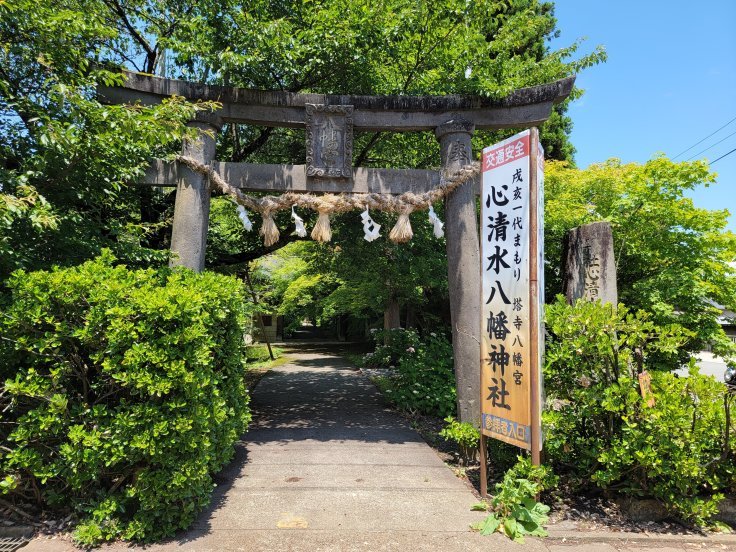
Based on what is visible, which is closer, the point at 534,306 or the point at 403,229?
the point at 534,306

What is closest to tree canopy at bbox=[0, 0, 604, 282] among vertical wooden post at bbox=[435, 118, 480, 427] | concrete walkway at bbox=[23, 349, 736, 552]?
vertical wooden post at bbox=[435, 118, 480, 427]

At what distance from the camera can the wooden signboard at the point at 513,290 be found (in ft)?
12.0

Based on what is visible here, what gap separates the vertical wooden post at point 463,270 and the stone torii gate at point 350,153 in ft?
0.04

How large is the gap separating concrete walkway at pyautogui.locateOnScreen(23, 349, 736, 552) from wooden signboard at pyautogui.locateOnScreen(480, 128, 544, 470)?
0.92 meters

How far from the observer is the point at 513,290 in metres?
3.86

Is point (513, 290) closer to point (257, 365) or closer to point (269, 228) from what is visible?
point (269, 228)

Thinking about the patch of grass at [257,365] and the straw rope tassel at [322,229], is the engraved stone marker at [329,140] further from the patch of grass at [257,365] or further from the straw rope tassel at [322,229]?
the patch of grass at [257,365]

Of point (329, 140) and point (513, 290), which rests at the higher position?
point (329, 140)

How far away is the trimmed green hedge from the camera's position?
123 inches

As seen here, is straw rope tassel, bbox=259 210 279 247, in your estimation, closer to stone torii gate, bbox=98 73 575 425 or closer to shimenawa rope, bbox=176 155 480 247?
shimenawa rope, bbox=176 155 480 247

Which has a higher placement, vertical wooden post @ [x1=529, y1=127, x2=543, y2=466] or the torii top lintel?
the torii top lintel

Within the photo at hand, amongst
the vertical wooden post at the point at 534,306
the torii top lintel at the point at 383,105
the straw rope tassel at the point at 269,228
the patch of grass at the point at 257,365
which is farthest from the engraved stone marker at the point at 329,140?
the patch of grass at the point at 257,365

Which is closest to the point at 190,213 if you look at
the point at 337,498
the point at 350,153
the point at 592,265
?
the point at 350,153

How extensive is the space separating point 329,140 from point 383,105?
33.0 inches
